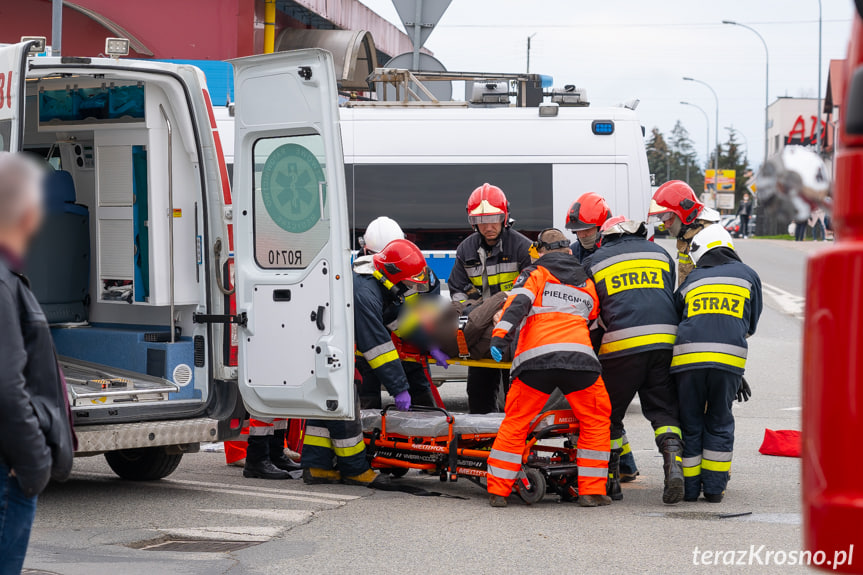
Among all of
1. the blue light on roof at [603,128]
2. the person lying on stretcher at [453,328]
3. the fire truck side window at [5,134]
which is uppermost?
the blue light on roof at [603,128]

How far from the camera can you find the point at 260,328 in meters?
6.88

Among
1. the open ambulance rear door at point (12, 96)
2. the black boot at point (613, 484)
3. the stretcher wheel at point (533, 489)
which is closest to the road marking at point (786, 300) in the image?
the black boot at point (613, 484)

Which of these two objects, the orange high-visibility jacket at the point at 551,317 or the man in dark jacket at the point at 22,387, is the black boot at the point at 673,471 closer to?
the orange high-visibility jacket at the point at 551,317

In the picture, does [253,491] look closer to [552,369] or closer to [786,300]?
[552,369]

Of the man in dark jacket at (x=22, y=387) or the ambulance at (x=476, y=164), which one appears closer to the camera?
the man in dark jacket at (x=22, y=387)

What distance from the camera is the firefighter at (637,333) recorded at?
24.0 feet

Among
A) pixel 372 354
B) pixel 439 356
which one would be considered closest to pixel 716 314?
pixel 439 356

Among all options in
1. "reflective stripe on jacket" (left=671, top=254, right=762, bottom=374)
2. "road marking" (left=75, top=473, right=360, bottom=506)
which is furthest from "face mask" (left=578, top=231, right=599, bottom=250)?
"road marking" (left=75, top=473, right=360, bottom=506)

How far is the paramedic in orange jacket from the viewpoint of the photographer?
6879 mm

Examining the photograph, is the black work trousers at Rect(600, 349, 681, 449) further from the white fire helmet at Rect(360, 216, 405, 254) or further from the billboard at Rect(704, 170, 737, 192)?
the billboard at Rect(704, 170, 737, 192)

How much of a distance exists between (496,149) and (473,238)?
94.4 inches

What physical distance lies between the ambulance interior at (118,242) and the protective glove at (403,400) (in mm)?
1273

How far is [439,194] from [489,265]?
7.66 feet

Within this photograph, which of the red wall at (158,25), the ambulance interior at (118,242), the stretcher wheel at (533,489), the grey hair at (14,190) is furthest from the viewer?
the red wall at (158,25)
